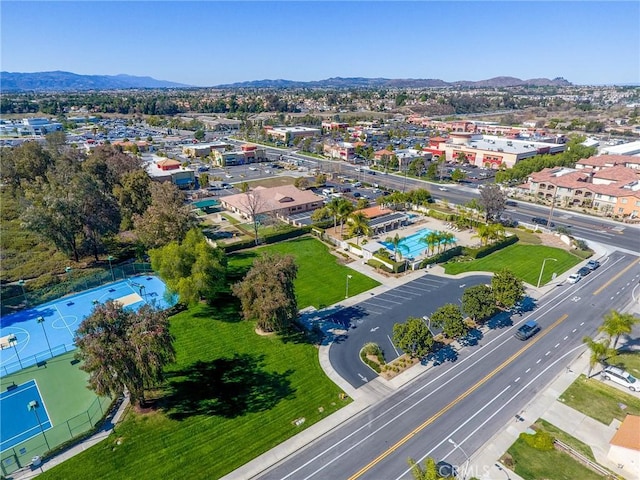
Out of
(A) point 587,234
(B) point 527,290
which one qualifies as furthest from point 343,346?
(A) point 587,234

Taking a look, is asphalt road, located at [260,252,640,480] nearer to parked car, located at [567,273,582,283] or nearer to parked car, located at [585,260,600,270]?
parked car, located at [567,273,582,283]

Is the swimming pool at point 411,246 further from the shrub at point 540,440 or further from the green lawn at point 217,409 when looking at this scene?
the shrub at point 540,440

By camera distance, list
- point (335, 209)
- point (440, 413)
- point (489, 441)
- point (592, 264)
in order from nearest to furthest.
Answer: point (489, 441)
point (440, 413)
point (592, 264)
point (335, 209)

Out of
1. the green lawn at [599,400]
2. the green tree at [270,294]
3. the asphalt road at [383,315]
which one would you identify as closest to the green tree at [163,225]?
the green tree at [270,294]

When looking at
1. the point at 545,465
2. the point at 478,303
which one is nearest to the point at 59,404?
the point at 545,465

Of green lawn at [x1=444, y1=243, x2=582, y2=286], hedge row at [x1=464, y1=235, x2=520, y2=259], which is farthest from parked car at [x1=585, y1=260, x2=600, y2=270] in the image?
hedge row at [x1=464, y1=235, x2=520, y2=259]

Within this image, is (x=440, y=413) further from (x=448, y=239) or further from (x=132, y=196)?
(x=132, y=196)
